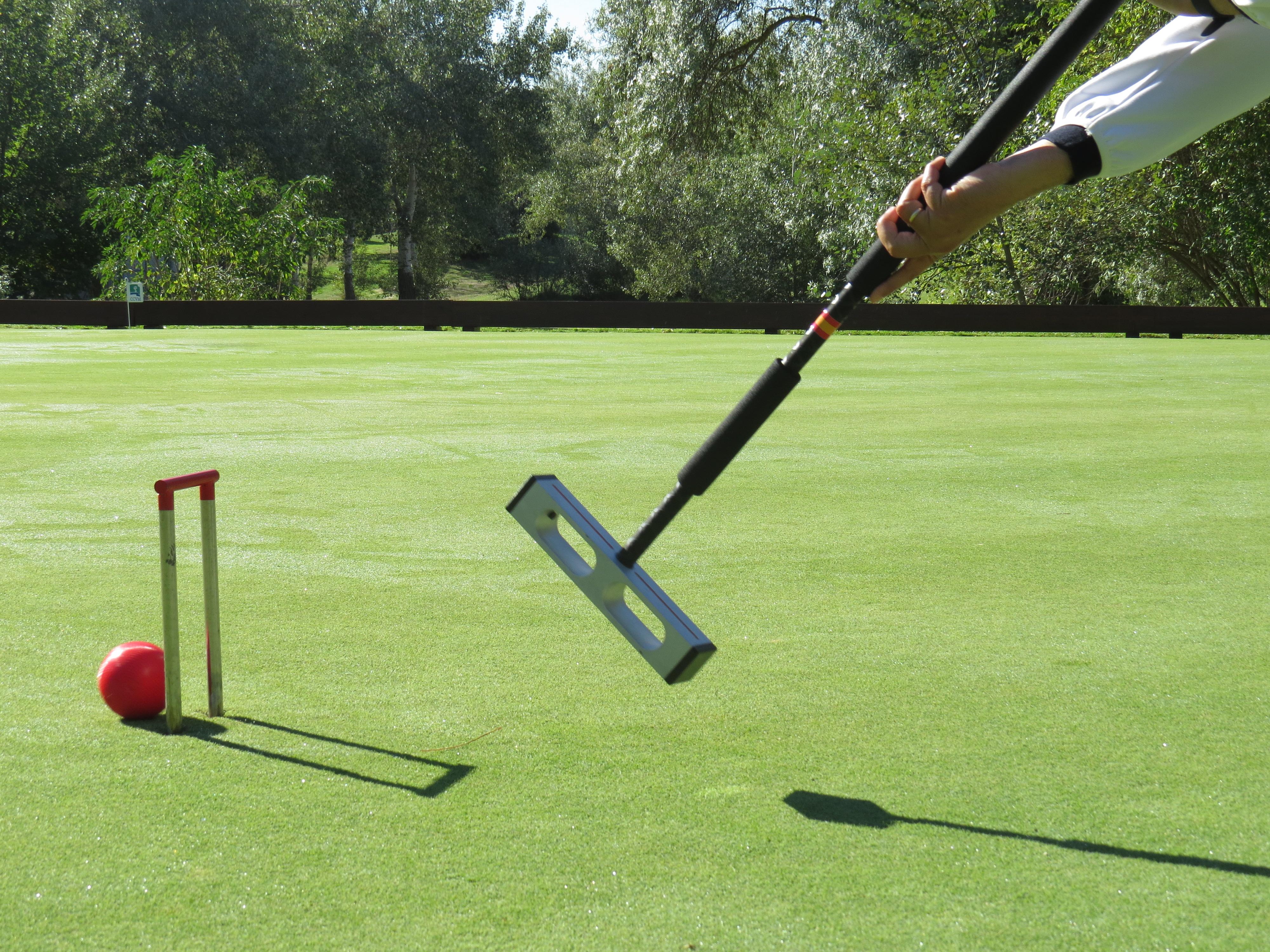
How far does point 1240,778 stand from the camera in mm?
2920

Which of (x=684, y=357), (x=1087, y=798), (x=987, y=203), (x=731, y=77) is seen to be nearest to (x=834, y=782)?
(x=1087, y=798)

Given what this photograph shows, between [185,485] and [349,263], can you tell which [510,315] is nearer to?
[349,263]

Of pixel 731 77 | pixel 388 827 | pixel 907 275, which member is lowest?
pixel 388 827

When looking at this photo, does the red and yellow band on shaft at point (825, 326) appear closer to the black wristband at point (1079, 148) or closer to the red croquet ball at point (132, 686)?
the black wristband at point (1079, 148)

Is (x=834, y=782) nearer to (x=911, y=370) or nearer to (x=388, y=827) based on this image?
(x=388, y=827)

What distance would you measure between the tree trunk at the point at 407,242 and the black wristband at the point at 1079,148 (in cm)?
4990

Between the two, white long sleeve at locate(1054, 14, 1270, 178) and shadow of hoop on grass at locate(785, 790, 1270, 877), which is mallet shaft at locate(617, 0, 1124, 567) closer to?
white long sleeve at locate(1054, 14, 1270, 178)

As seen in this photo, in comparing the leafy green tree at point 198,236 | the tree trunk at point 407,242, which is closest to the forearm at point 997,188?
the leafy green tree at point 198,236

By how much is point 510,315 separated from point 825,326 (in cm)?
2831

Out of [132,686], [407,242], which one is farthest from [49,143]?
[132,686]

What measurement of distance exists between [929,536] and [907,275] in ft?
11.3

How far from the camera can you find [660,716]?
3363mm

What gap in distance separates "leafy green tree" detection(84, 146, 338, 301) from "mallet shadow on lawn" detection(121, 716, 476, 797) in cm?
3009

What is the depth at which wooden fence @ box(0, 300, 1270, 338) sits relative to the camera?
91.4ft
